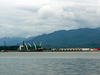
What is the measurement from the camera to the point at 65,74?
3394cm

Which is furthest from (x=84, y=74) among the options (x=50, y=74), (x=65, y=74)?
(x=50, y=74)

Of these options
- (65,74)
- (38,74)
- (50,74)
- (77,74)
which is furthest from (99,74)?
(38,74)

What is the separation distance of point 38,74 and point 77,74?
741 cm

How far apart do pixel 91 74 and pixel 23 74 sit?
42.4 ft

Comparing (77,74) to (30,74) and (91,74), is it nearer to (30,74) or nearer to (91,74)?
(91,74)

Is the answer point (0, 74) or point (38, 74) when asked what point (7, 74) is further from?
point (38, 74)

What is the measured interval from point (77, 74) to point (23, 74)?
1035 centimetres

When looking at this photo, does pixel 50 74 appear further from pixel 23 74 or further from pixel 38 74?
pixel 23 74

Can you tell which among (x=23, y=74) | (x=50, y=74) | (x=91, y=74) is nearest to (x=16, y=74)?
(x=23, y=74)

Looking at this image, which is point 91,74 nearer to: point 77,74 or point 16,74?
point 77,74

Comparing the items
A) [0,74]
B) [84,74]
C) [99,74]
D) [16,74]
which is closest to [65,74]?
[84,74]

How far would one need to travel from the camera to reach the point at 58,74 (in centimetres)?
3422

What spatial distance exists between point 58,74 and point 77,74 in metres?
3.58

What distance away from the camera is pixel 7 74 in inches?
1378
